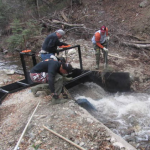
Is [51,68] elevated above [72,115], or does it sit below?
above

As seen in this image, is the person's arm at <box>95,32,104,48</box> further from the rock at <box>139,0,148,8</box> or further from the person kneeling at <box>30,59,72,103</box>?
the rock at <box>139,0,148,8</box>

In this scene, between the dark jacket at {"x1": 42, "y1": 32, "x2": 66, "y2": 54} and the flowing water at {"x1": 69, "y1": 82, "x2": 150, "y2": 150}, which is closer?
the flowing water at {"x1": 69, "y1": 82, "x2": 150, "y2": 150}

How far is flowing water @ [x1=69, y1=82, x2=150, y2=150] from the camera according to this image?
11.1 feet

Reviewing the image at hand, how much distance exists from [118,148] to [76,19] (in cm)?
976

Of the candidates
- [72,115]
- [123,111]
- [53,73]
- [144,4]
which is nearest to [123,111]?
[123,111]

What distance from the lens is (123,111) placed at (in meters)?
4.32

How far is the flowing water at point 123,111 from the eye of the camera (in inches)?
134

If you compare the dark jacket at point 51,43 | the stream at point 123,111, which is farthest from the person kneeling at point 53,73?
the stream at point 123,111

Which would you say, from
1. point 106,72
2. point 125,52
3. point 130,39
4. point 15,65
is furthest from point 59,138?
point 15,65

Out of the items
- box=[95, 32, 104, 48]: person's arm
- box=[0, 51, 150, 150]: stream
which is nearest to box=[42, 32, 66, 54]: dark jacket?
box=[95, 32, 104, 48]: person's arm

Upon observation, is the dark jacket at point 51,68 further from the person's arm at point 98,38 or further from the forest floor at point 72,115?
the person's arm at point 98,38

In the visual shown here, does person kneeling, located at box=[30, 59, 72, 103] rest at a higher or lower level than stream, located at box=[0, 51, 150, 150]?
higher

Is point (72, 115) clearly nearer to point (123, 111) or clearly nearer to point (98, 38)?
point (123, 111)

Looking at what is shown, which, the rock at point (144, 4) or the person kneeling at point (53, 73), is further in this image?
the rock at point (144, 4)
